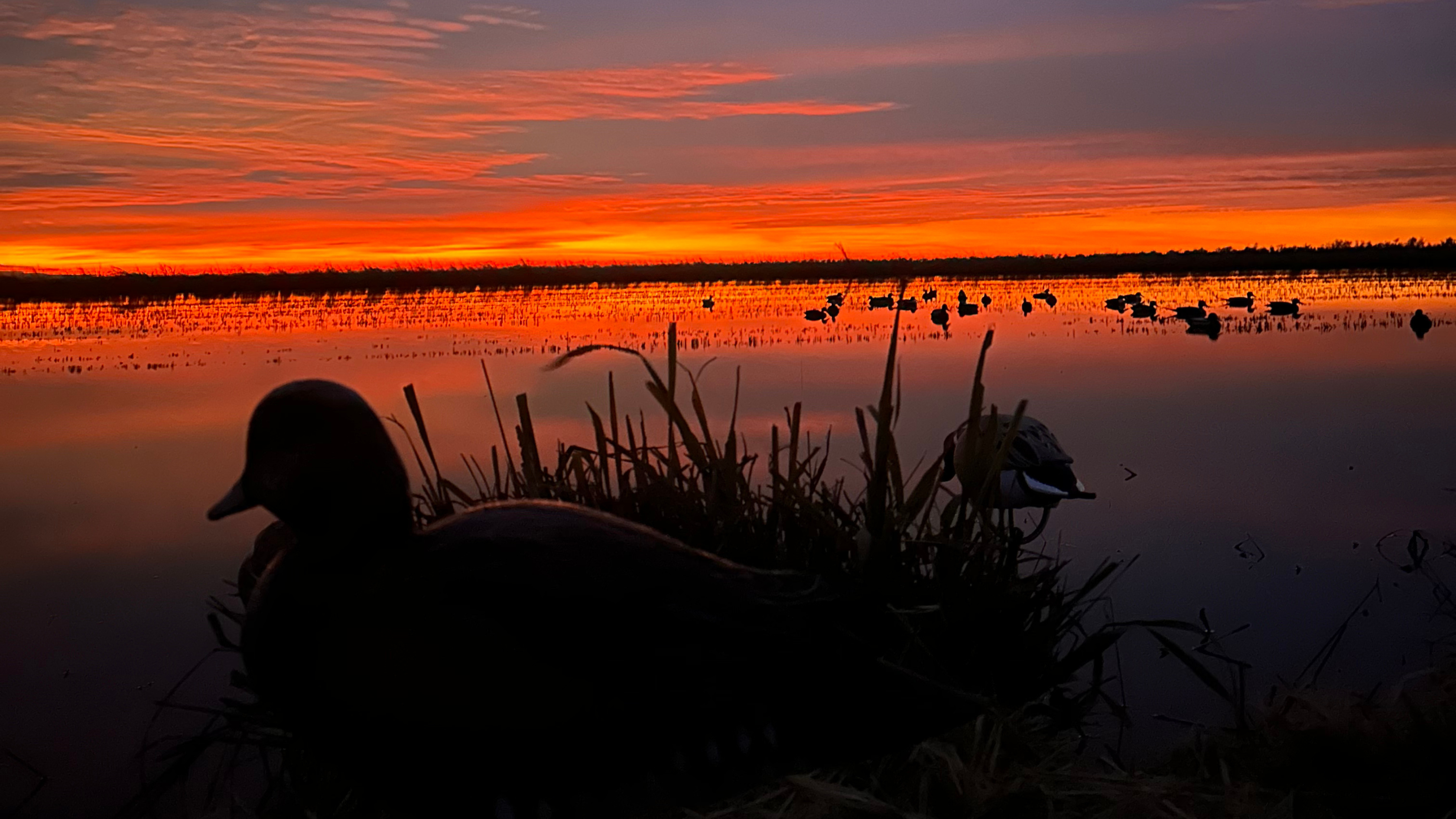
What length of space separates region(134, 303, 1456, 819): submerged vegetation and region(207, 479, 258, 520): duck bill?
32.5 inches

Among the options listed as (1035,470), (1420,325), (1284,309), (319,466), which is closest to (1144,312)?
(1284,309)

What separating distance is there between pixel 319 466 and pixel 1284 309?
27.3 metres

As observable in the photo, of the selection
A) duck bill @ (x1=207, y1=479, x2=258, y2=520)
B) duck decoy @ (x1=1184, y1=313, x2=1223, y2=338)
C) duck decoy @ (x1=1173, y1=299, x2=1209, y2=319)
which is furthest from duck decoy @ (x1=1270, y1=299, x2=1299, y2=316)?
duck bill @ (x1=207, y1=479, x2=258, y2=520)

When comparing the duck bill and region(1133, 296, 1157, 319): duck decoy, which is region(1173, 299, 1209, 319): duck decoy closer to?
region(1133, 296, 1157, 319): duck decoy

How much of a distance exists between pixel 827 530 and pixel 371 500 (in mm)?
1968

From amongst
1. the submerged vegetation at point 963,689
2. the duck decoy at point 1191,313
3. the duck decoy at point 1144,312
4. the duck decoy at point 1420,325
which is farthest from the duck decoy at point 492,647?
the duck decoy at point 1144,312

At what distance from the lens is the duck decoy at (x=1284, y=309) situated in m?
26.0

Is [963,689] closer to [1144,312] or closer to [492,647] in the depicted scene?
[492,647]

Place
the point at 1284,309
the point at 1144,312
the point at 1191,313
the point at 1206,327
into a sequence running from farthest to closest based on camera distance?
the point at 1284,309, the point at 1144,312, the point at 1191,313, the point at 1206,327

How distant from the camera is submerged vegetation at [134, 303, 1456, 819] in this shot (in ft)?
11.1

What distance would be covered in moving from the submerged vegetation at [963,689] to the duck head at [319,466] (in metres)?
0.81

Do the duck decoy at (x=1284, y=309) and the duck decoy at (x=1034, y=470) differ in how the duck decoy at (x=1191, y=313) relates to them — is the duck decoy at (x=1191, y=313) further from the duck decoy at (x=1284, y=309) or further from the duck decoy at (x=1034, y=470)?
the duck decoy at (x=1034, y=470)

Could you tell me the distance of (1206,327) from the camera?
21984mm

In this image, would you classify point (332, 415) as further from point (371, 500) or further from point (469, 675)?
point (469, 675)
